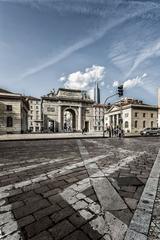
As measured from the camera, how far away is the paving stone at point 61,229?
1.78 metres

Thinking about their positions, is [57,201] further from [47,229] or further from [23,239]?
[23,239]

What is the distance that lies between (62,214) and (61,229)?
0.31 meters

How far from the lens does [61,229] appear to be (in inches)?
74.1

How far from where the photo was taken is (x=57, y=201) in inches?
101

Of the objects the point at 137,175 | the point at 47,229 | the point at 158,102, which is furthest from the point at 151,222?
the point at 158,102

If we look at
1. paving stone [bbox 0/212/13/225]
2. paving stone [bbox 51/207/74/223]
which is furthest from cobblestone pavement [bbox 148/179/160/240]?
paving stone [bbox 0/212/13/225]

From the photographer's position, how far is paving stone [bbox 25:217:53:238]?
1816 mm

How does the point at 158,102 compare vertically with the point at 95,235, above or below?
above


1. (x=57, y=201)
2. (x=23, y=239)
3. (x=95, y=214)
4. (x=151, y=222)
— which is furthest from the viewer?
(x=57, y=201)

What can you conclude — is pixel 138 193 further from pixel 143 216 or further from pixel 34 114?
pixel 34 114

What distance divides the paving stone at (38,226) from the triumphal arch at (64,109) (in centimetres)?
4591

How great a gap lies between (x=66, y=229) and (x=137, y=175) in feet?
9.04

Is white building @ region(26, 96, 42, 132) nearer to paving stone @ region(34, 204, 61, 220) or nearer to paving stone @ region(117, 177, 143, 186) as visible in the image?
paving stone @ region(117, 177, 143, 186)

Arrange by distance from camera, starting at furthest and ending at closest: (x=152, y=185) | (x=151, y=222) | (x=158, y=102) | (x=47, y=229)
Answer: (x=158, y=102)
(x=152, y=185)
(x=151, y=222)
(x=47, y=229)
